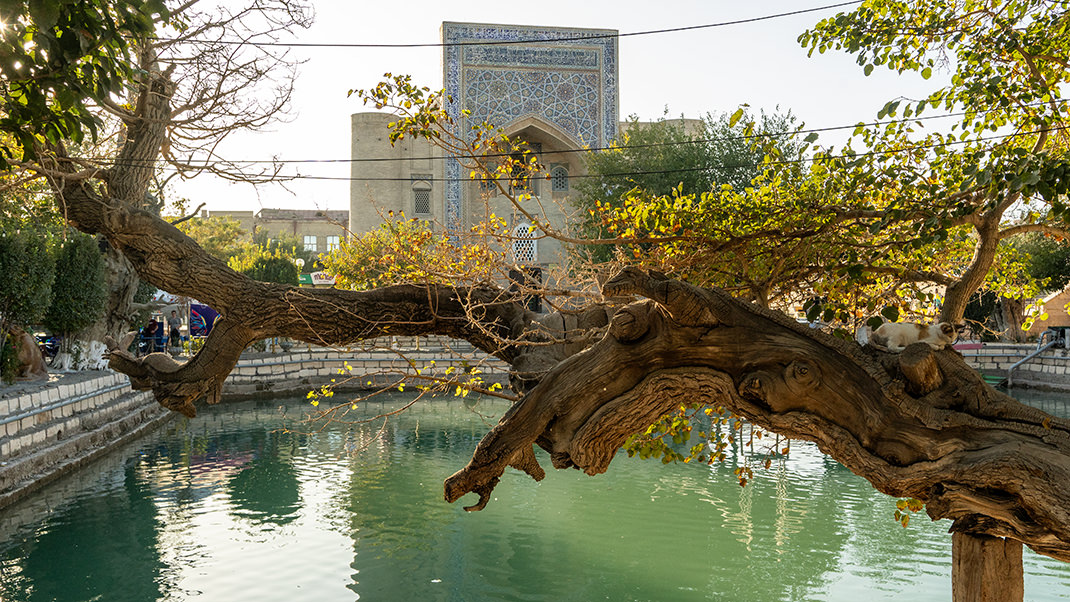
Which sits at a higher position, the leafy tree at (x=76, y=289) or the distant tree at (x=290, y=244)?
the distant tree at (x=290, y=244)

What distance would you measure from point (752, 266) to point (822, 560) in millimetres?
5034

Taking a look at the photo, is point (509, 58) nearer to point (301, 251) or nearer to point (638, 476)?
point (638, 476)

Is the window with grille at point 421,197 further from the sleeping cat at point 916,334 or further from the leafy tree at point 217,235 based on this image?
the sleeping cat at point 916,334

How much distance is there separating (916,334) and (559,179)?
23.5 metres

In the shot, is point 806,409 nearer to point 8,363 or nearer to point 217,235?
point 8,363

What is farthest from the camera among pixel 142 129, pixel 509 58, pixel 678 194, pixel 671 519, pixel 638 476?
pixel 509 58

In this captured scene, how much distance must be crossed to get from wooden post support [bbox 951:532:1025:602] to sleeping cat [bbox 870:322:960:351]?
0.85 meters

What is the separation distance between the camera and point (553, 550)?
8.62 m

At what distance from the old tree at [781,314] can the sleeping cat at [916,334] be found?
0.15 metres

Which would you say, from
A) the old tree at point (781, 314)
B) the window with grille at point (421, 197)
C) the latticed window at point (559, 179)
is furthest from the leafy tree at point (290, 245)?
the old tree at point (781, 314)

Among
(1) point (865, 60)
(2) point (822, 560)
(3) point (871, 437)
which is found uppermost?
(1) point (865, 60)

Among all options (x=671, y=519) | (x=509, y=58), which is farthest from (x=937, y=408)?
(x=509, y=58)

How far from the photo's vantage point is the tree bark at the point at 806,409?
3.10m

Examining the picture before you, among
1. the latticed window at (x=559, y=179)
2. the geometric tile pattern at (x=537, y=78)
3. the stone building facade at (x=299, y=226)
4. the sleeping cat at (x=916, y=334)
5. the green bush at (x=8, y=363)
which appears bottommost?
the green bush at (x=8, y=363)
